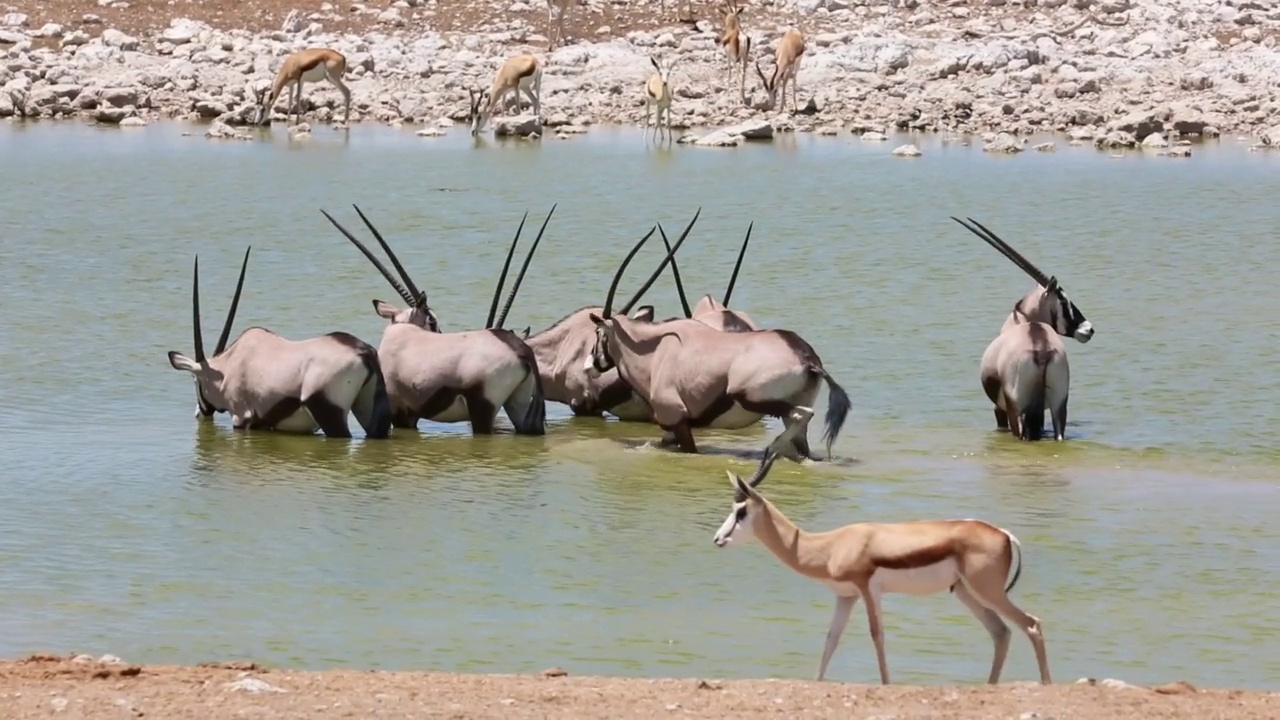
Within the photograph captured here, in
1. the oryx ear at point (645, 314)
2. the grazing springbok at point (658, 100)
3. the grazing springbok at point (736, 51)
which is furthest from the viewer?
the grazing springbok at point (736, 51)

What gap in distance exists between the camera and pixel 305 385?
11383 millimetres

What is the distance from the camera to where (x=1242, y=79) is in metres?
31.5

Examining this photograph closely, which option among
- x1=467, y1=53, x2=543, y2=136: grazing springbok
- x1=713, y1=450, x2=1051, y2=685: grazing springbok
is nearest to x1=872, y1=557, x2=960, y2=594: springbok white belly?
x1=713, y1=450, x2=1051, y2=685: grazing springbok

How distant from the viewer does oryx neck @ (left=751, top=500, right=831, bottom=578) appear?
6.62 m

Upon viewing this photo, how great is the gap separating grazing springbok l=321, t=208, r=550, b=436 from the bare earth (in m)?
5.43

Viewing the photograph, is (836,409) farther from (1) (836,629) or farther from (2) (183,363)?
(1) (836,629)

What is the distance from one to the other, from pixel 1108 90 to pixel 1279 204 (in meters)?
9.82

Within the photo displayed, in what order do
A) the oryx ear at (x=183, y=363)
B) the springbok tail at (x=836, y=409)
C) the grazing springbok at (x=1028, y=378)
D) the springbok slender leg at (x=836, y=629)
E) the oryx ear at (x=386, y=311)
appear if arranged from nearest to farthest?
1. the springbok slender leg at (x=836, y=629)
2. the springbok tail at (x=836, y=409)
3. the grazing springbok at (x=1028, y=378)
4. the oryx ear at (x=183, y=363)
5. the oryx ear at (x=386, y=311)

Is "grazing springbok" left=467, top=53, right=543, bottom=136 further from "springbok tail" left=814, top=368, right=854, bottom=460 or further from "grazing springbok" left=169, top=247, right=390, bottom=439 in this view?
"springbok tail" left=814, top=368, right=854, bottom=460

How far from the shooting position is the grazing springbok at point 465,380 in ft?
38.1

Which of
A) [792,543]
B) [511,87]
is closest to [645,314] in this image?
[792,543]

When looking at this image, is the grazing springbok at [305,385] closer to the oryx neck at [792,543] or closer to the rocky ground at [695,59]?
the oryx neck at [792,543]

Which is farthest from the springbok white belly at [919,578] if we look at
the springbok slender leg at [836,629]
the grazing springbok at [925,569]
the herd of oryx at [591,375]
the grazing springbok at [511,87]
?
the grazing springbok at [511,87]

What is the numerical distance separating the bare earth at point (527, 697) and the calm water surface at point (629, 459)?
A: 2.98 ft
